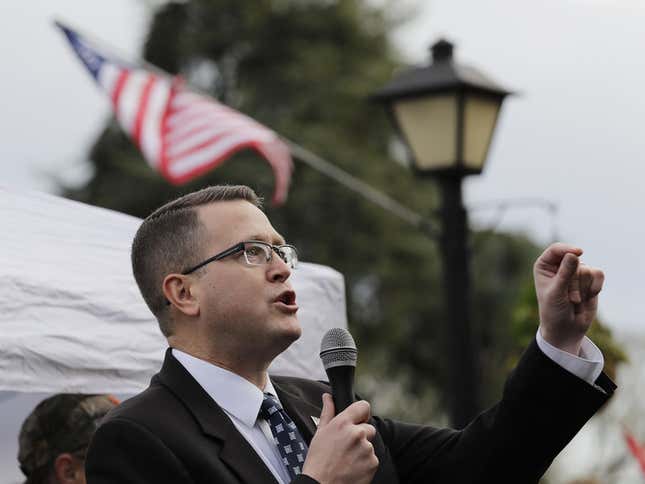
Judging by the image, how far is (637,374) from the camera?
33.1m

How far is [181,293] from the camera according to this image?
9.96ft

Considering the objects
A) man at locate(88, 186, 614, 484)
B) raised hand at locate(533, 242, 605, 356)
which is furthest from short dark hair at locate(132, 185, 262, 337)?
raised hand at locate(533, 242, 605, 356)

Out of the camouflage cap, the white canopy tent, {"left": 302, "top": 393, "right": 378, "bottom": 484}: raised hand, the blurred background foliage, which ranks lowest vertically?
the blurred background foliage

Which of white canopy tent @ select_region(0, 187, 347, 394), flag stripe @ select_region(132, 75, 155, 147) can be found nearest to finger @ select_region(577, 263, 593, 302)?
white canopy tent @ select_region(0, 187, 347, 394)

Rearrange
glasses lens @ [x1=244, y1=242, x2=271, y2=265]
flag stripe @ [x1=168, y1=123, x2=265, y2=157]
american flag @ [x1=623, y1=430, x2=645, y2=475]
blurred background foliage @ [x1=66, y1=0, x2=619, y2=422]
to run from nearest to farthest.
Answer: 1. glasses lens @ [x1=244, y1=242, x2=271, y2=265]
2. american flag @ [x1=623, y1=430, x2=645, y2=475]
3. flag stripe @ [x1=168, y1=123, x2=265, y2=157]
4. blurred background foliage @ [x1=66, y1=0, x2=619, y2=422]

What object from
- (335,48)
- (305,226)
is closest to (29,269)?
(305,226)

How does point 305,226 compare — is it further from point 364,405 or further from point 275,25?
point 364,405

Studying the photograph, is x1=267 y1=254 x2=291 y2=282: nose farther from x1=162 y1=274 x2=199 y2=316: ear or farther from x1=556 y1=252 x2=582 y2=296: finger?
x1=556 y1=252 x2=582 y2=296: finger

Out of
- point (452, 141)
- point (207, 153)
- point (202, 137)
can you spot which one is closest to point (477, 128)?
point (452, 141)

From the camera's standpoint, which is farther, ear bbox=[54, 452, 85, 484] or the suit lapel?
ear bbox=[54, 452, 85, 484]

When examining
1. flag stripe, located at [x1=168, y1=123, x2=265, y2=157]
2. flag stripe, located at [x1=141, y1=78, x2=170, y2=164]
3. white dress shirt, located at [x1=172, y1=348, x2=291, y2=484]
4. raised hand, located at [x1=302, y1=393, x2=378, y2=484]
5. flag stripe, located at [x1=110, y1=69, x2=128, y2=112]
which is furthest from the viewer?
flag stripe, located at [x1=110, y1=69, x2=128, y2=112]

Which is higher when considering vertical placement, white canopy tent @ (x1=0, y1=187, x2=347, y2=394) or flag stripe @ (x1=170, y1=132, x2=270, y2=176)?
white canopy tent @ (x1=0, y1=187, x2=347, y2=394)

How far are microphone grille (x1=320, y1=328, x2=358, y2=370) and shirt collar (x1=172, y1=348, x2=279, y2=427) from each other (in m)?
0.23

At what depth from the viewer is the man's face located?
9.53 feet
